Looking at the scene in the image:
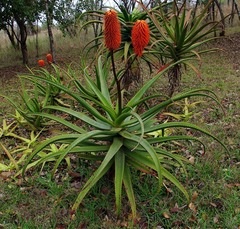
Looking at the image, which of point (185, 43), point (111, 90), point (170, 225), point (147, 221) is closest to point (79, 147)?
point (147, 221)

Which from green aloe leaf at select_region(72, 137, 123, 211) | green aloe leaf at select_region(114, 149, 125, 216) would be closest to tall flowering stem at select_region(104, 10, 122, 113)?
green aloe leaf at select_region(72, 137, 123, 211)

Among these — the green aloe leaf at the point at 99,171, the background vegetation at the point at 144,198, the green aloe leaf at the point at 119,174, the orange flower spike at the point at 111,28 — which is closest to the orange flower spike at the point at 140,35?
the orange flower spike at the point at 111,28

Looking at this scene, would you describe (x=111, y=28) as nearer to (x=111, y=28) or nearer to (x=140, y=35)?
(x=111, y=28)

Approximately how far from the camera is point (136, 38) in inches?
73.9

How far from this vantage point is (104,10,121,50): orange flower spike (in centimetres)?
174

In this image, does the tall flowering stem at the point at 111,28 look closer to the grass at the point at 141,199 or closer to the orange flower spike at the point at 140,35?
the orange flower spike at the point at 140,35

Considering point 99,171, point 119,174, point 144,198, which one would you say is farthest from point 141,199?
point 99,171

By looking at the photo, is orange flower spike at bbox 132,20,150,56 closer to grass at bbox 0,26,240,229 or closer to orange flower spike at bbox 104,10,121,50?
orange flower spike at bbox 104,10,121,50

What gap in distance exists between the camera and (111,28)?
1.75 meters

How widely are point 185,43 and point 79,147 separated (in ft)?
8.33

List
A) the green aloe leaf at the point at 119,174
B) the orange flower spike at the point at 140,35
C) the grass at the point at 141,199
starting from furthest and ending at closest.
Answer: the grass at the point at 141,199, the green aloe leaf at the point at 119,174, the orange flower spike at the point at 140,35

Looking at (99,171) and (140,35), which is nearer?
(140,35)

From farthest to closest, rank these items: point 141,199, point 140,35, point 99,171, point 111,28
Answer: point 141,199 → point 99,171 → point 140,35 → point 111,28

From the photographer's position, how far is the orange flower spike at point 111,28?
1.74 metres
